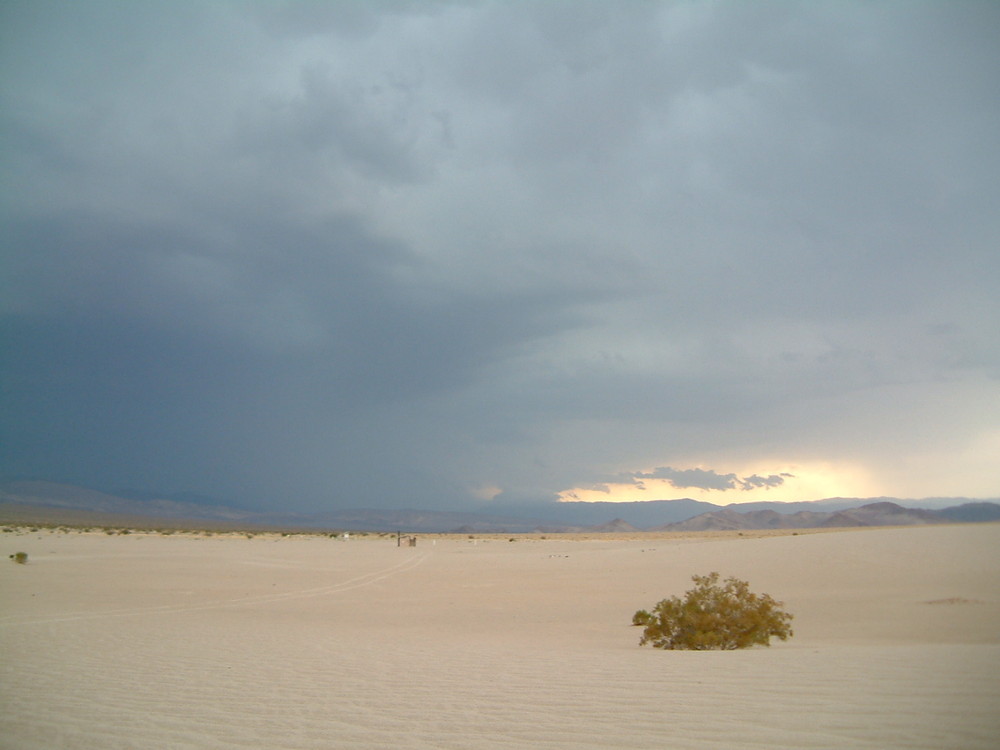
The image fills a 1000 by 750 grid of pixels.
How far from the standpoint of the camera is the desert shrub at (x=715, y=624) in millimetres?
13320

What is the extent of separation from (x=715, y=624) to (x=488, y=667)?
5390 millimetres

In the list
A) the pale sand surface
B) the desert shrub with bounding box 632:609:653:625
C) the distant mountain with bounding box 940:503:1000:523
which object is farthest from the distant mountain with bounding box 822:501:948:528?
the desert shrub with bounding box 632:609:653:625

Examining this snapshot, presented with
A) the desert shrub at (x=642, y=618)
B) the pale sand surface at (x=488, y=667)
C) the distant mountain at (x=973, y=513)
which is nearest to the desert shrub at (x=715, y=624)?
the pale sand surface at (x=488, y=667)

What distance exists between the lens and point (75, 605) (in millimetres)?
20109

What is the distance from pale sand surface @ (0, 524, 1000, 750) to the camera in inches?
255

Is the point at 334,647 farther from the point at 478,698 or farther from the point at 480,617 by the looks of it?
the point at 480,617

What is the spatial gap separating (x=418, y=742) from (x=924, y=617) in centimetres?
1468

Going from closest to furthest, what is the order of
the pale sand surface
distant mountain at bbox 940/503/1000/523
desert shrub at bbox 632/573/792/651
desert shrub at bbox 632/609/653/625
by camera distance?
Result: the pale sand surface < desert shrub at bbox 632/573/792/651 < desert shrub at bbox 632/609/653/625 < distant mountain at bbox 940/503/1000/523

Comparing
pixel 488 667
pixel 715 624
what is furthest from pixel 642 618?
pixel 488 667

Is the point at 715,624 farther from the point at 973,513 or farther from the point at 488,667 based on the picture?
the point at 973,513

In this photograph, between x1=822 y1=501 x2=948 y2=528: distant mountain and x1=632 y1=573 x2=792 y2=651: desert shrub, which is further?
x1=822 y1=501 x2=948 y2=528: distant mountain

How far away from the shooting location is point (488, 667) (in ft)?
34.3

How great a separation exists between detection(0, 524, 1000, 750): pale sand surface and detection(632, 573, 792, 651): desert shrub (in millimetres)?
520

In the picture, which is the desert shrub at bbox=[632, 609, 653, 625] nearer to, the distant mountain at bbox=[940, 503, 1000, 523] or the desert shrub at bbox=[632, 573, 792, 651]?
the desert shrub at bbox=[632, 573, 792, 651]
